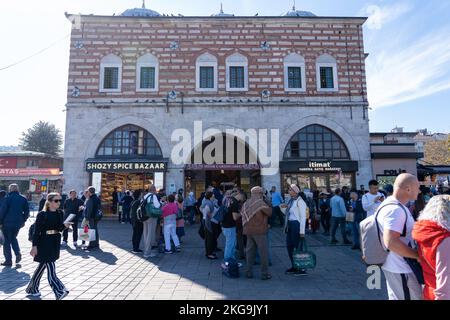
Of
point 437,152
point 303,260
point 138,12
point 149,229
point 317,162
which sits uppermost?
point 138,12

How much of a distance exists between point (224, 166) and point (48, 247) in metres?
11.8

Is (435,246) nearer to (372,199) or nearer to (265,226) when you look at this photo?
(265,226)

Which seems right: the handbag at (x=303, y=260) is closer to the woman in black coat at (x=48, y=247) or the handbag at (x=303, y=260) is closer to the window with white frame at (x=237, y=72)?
the woman in black coat at (x=48, y=247)

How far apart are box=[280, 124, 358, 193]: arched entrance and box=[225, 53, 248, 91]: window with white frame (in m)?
4.54

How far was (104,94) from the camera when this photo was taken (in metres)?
17.1

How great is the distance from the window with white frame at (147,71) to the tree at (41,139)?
111 ft

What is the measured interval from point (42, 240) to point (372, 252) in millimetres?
4993

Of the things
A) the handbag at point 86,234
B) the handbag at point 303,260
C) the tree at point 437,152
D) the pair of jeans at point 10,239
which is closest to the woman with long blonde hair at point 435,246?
the handbag at point 303,260

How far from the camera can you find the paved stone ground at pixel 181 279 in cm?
490

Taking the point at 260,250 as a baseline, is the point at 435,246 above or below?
above

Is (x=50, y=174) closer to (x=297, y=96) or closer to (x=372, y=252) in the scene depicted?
(x=297, y=96)

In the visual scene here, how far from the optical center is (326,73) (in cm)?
1758

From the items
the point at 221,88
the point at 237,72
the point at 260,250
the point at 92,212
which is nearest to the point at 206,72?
the point at 221,88

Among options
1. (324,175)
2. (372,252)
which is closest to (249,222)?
(372,252)
